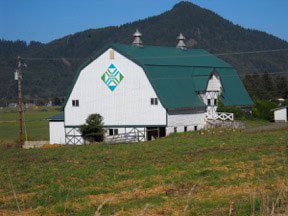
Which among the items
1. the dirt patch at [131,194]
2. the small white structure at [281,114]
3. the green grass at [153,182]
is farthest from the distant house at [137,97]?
the dirt patch at [131,194]

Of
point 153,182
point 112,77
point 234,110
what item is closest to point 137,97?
point 112,77

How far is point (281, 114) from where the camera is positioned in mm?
50906

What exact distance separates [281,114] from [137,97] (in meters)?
16.2

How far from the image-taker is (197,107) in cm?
4384

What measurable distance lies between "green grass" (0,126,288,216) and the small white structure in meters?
27.9

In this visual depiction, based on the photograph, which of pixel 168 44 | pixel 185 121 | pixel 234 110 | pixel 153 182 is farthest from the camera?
pixel 168 44

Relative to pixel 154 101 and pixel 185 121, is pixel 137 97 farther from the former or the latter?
pixel 185 121

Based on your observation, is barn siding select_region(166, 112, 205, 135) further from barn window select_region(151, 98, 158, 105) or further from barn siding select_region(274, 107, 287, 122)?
barn siding select_region(274, 107, 287, 122)

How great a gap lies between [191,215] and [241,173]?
4950mm

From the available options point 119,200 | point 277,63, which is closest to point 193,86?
point 119,200

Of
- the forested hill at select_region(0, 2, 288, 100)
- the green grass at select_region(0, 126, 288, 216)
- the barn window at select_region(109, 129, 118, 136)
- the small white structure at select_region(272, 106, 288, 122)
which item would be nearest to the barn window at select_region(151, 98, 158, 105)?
the barn window at select_region(109, 129, 118, 136)

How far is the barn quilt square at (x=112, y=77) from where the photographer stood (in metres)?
42.0

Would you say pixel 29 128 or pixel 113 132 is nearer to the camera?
pixel 113 132

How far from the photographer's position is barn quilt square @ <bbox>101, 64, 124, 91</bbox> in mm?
42031
